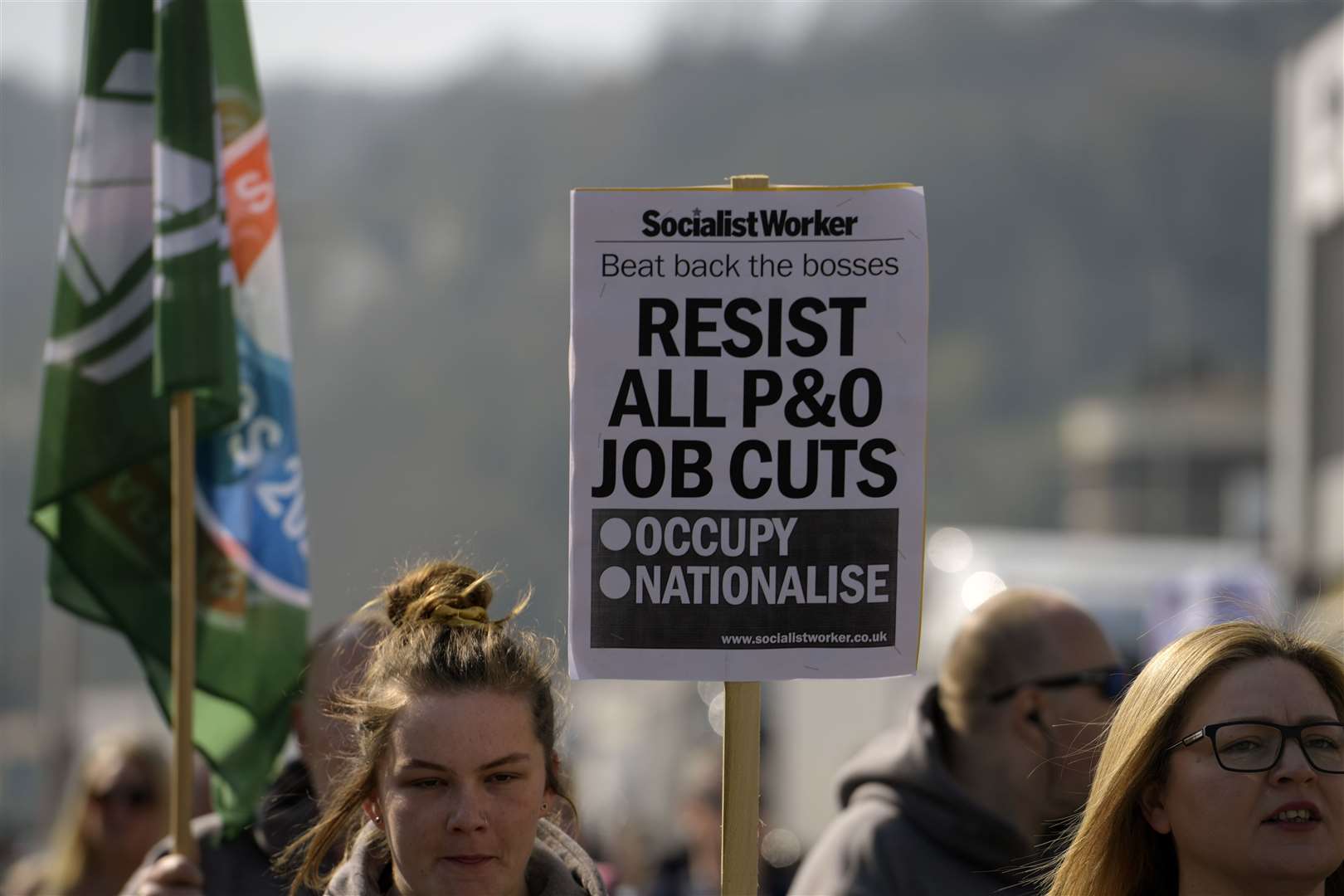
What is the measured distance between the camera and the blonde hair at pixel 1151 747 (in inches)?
115

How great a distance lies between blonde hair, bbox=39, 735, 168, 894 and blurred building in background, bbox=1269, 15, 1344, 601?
64.0ft

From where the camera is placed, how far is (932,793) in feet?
13.8

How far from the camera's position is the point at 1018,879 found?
4.21 m

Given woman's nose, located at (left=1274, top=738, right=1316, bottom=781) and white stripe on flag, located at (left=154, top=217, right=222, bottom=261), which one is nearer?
woman's nose, located at (left=1274, top=738, right=1316, bottom=781)

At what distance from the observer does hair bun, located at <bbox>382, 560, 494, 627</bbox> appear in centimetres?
308

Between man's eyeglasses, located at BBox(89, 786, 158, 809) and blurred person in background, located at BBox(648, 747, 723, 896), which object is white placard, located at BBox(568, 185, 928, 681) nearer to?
man's eyeglasses, located at BBox(89, 786, 158, 809)

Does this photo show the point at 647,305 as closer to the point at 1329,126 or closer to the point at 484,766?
the point at 484,766

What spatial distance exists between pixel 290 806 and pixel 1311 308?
Answer: 2240cm

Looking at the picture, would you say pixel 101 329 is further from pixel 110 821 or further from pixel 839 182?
pixel 839 182

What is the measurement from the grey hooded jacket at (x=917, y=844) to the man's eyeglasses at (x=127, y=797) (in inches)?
86.6

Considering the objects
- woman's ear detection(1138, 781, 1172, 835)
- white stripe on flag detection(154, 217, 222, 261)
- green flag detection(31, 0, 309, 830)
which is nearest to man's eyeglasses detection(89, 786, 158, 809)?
green flag detection(31, 0, 309, 830)

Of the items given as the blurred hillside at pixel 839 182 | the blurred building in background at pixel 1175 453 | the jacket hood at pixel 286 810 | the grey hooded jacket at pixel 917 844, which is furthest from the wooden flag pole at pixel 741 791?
the blurred hillside at pixel 839 182

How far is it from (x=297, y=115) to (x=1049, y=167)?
171ft

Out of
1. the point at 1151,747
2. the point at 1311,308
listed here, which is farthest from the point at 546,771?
the point at 1311,308
